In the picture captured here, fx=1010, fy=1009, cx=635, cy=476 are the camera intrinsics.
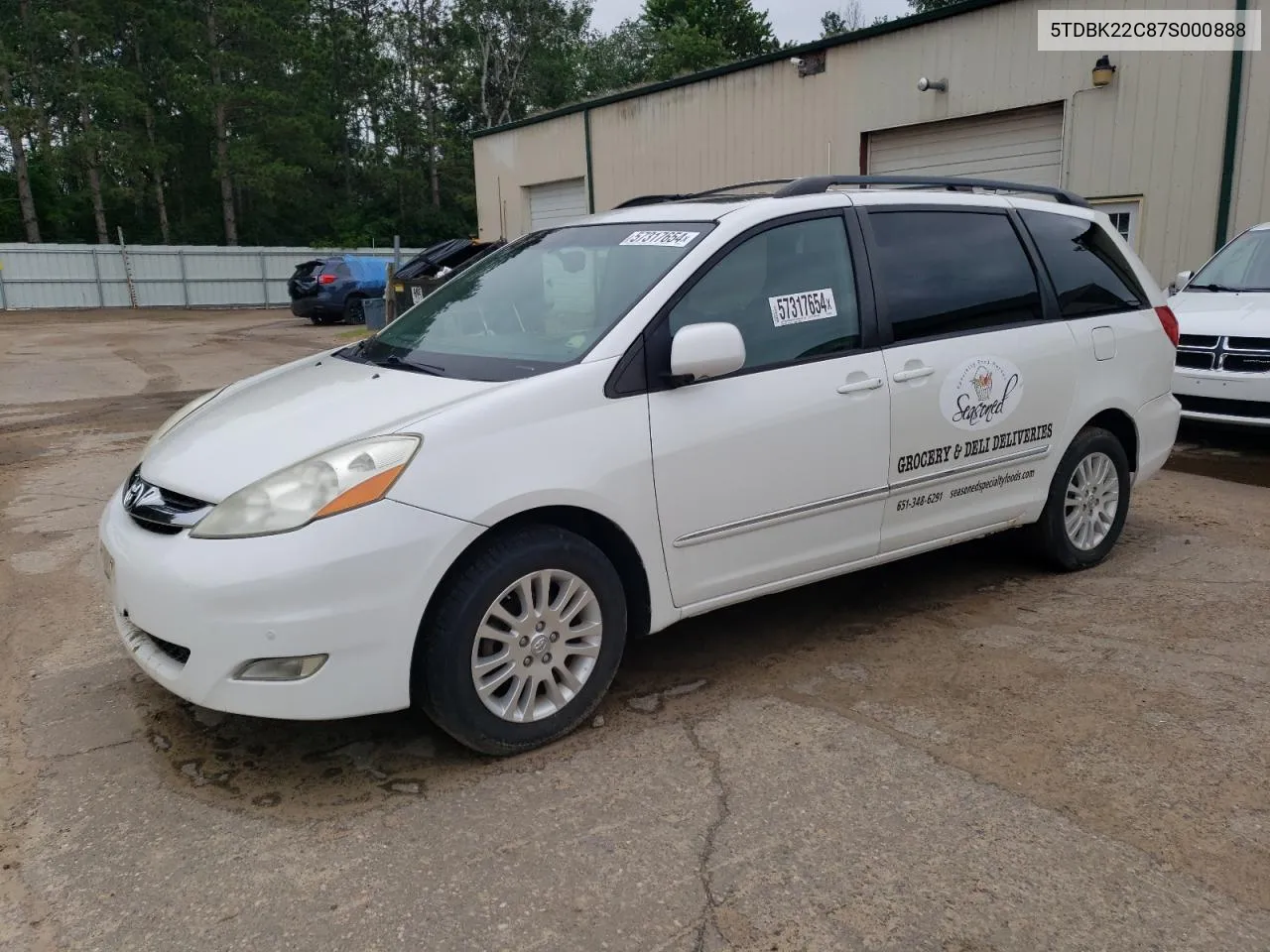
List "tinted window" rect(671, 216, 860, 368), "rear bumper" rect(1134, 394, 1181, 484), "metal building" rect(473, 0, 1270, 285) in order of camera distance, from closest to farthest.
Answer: "tinted window" rect(671, 216, 860, 368) → "rear bumper" rect(1134, 394, 1181, 484) → "metal building" rect(473, 0, 1270, 285)

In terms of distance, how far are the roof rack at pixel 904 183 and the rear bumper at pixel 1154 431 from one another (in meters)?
1.06

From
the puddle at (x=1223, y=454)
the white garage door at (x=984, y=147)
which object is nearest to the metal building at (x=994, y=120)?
the white garage door at (x=984, y=147)

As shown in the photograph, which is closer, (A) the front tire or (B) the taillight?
(A) the front tire

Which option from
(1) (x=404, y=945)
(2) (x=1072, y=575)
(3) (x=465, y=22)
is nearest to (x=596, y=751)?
(1) (x=404, y=945)

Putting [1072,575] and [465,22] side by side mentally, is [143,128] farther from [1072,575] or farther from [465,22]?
[1072,575]

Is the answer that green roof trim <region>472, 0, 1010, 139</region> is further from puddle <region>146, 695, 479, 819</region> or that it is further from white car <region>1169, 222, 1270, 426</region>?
puddle <region>146, 695, 479, 819</region>

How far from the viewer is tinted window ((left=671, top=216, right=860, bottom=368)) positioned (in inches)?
141

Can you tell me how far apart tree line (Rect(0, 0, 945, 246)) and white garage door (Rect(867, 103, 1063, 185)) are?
3418 cm

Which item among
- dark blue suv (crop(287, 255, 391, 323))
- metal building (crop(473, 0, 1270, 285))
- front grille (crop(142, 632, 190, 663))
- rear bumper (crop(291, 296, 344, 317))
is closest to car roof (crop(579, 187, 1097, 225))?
front grille (crop(142, 632, 190, 663))

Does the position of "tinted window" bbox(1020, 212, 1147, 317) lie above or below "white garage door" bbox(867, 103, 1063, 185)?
below

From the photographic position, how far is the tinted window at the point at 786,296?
141 inches

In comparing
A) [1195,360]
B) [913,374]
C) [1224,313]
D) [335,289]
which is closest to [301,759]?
[913,374]

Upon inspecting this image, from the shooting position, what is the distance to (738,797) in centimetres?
293

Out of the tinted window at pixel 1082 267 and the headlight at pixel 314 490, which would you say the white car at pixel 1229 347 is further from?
the headlight at pixel 314 490
